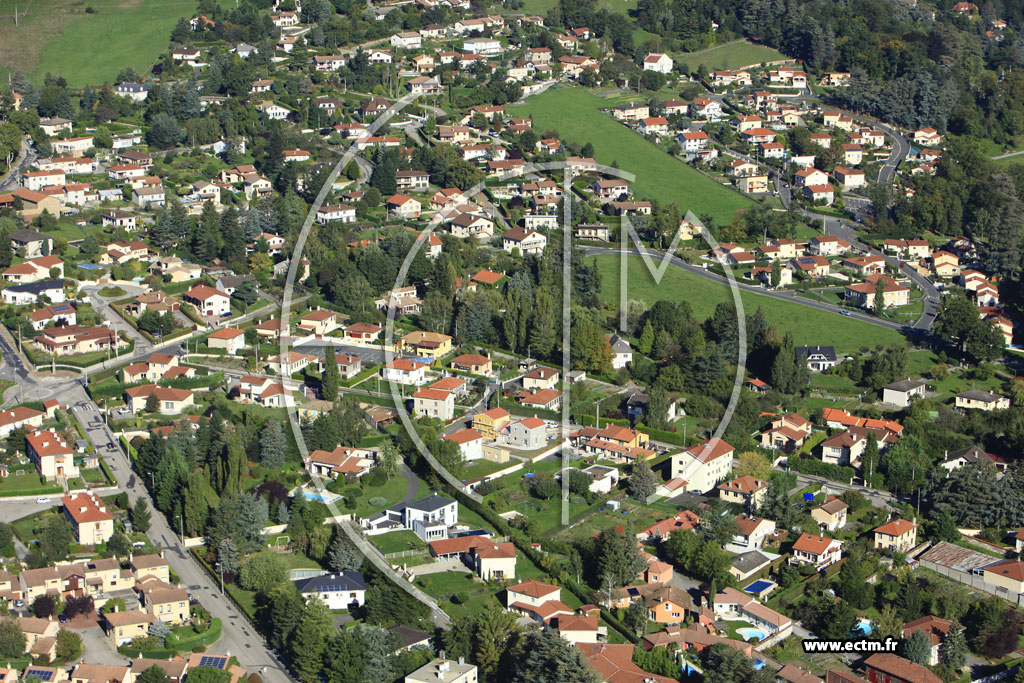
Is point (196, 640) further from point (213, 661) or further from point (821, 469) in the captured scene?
point (821, 469)

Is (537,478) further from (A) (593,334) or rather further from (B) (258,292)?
(B) (258,292)

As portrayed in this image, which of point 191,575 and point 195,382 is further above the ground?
point 195,382

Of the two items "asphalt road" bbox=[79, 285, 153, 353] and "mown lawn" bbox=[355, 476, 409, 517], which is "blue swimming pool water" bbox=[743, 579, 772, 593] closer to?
"mown lawn" bbox=[355, 476, 409, 517]

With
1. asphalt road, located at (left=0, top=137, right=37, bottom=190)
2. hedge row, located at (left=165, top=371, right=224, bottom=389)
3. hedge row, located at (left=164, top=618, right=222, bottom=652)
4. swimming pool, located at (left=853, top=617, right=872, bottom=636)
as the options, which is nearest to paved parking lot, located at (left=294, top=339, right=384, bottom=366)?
hedge row, located at (left=165, top=371, right=224, bottom=389)

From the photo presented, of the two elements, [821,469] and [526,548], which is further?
[821,469]

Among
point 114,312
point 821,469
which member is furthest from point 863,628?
point 114,312

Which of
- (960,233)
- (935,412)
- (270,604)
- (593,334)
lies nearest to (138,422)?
(270,604)
